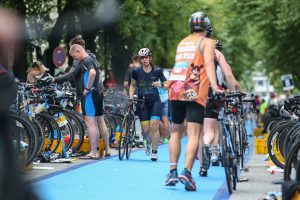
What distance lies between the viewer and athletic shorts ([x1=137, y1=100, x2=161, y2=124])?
13.9 m

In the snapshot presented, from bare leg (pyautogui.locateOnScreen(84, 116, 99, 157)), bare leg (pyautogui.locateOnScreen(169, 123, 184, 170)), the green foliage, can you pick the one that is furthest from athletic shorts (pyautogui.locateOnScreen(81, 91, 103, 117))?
the green foliage

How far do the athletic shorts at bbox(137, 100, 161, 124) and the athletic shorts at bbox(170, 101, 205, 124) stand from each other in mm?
4590

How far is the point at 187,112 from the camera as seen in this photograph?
9047 mm

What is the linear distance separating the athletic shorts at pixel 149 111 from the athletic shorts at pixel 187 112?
15.1ft

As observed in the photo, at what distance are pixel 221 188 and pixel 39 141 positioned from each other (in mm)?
2869

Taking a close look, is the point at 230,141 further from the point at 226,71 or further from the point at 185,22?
the point at 185,22

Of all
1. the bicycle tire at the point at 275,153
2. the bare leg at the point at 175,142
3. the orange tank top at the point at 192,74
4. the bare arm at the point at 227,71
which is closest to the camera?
the orange tank top at the point at 192,74

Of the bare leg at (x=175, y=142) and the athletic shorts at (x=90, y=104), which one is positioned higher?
the athletic shorts at (x=90, y=104)

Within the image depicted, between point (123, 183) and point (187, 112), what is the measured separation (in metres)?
1.57

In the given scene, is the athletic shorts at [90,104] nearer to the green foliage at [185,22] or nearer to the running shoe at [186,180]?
the running shoe at [186,180]

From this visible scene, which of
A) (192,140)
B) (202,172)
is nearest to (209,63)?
(192,140)

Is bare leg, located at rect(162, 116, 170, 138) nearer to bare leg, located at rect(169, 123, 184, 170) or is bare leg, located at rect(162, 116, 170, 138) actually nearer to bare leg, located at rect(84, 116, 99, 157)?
bare leg, located at rect(84, 116, 99, 157)

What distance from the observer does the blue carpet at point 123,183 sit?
8.70 metres

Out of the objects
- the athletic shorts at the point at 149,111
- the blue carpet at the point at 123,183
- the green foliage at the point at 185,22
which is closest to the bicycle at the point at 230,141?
the blue carpet at the point at 123,183
